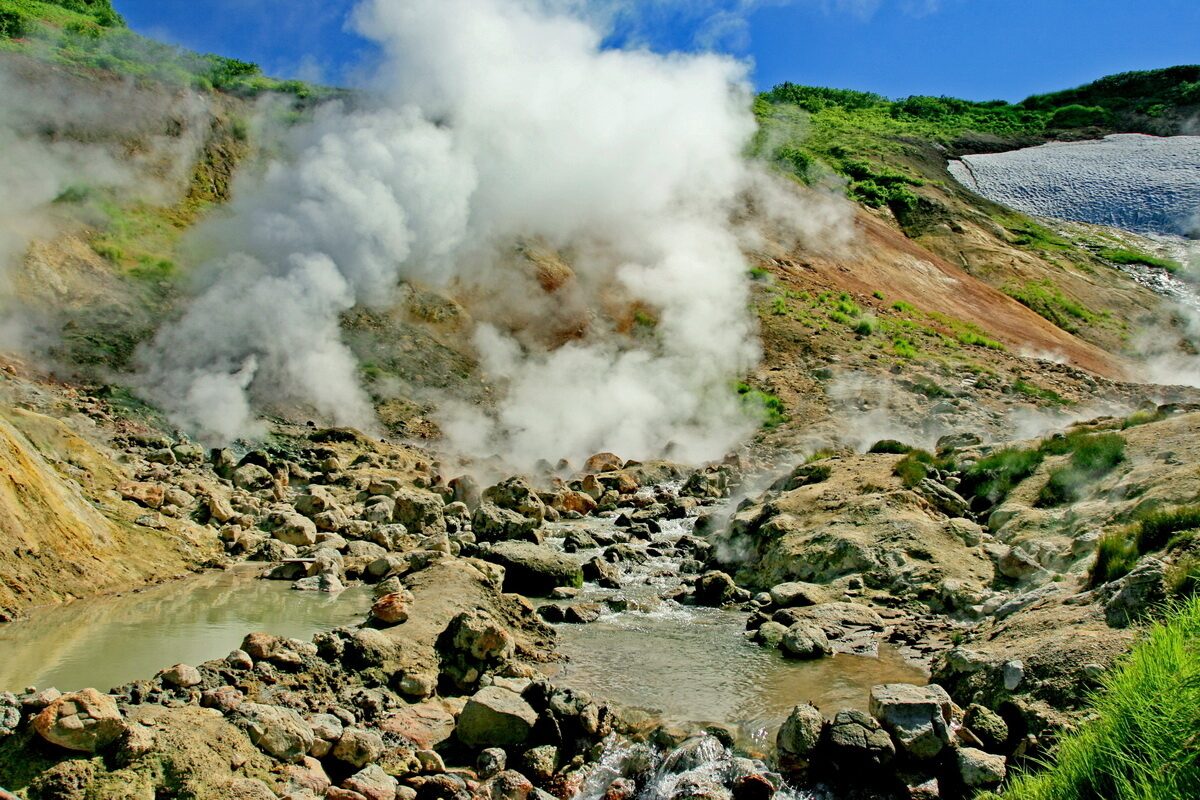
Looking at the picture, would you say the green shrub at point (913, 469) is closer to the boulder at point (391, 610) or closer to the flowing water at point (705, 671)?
the flowing water at point (705, 671)

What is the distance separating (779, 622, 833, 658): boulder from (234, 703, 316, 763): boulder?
4.47 metres

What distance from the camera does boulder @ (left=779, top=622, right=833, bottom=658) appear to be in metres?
7.88

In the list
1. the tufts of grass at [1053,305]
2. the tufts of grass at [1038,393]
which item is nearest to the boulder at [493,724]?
the tufts of grass at [1038,393]

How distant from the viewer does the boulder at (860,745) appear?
5.29 meters

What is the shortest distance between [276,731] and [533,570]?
18.9ft

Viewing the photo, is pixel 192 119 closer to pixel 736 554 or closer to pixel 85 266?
pixel 85 266

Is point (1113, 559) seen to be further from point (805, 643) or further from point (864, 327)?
point (864, 327)

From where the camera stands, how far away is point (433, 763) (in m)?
5.45

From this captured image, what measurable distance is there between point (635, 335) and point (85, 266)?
14699 millimetres

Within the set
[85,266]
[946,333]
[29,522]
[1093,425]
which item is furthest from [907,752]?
[946,333]

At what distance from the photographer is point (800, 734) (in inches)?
218

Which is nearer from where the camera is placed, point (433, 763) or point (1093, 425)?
point (433, 763)

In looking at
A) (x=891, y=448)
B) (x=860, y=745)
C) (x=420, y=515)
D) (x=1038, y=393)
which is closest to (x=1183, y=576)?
(x=860, y=745)

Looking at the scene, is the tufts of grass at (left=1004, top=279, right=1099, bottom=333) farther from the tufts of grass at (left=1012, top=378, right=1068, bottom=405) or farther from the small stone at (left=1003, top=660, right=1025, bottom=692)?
the small stone at (left=1003, top=660, right=1025, bottom=692)
